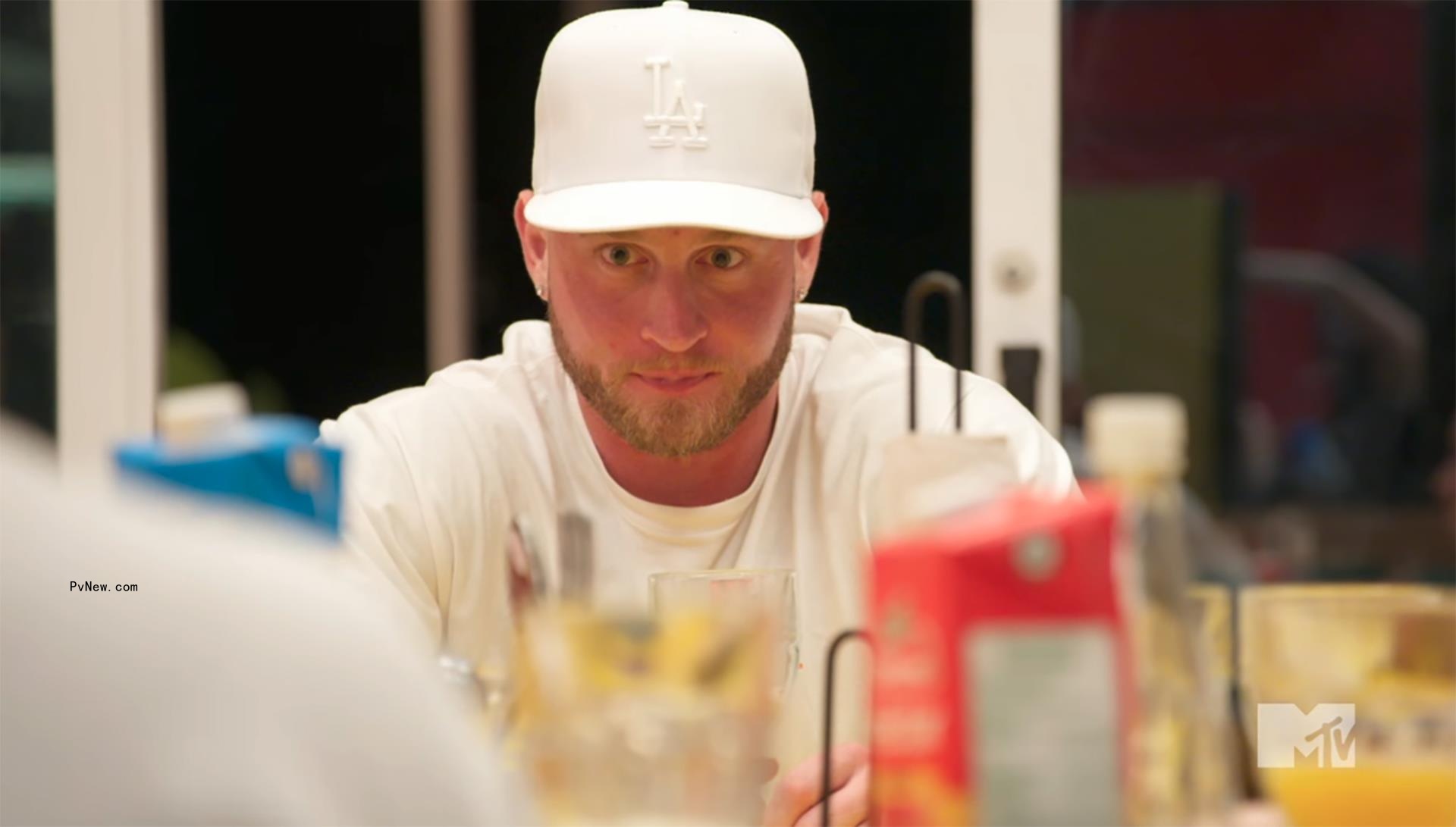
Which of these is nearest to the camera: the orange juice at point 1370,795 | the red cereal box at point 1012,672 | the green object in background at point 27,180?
the red cereal box at point 1012,672

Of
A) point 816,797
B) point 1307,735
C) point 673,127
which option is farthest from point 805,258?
point 1307,735

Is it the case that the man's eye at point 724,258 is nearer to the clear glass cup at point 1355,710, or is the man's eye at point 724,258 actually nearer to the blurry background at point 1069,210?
the blurry background at point 1069,210

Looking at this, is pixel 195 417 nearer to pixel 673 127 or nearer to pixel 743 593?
pixel 743 593

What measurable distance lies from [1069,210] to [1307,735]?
1.71 metres

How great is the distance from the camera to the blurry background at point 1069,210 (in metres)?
2.47

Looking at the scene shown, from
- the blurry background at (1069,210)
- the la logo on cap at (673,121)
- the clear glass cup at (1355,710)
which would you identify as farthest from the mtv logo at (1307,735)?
the blurry background at (1069,210)

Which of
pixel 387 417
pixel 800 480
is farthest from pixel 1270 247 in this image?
pixel 387 417

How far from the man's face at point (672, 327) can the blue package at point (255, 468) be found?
0.91 m

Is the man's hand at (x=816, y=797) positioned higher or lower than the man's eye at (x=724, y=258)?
lower

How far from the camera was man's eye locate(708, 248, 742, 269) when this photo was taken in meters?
1.71

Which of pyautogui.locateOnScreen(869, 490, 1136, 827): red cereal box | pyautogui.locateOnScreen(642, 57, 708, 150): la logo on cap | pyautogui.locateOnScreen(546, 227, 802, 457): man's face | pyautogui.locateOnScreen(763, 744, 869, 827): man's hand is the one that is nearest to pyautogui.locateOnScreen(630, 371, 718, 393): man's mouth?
pyautogui.locateOnScreen(546, 227, 802, 457): man's face

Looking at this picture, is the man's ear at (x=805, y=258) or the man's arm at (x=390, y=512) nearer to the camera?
the man's arm at (x=390, y=512)

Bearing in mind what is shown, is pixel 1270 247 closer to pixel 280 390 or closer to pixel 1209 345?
pixel 1209 345

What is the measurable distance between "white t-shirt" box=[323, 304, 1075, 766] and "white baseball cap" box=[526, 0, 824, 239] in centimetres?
21
